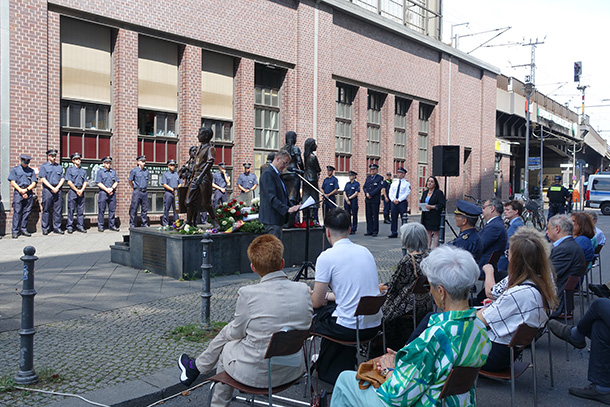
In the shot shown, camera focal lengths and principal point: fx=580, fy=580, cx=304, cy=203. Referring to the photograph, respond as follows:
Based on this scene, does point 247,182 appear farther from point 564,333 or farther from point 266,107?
point 564,333

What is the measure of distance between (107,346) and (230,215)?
5079 mm

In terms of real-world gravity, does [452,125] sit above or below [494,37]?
below

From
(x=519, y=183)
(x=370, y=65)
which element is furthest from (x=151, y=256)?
(x=519, y=183)

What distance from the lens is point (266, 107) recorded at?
2202 centimetres

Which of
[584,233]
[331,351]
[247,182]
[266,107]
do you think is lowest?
[331,351]

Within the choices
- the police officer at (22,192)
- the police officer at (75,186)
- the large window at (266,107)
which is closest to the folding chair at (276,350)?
the police officer at (22,192)

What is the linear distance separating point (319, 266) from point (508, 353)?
1.62 meters

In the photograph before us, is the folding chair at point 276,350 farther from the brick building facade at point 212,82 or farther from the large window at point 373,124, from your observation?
the large window at point 373,124

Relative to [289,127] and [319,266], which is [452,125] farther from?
[319,266]

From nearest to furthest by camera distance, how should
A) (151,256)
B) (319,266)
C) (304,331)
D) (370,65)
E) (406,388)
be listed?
(406,388) < (304,331) < (319,266) < (151,256) < (370,65)

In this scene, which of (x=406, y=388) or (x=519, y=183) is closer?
(x=406, y=388)

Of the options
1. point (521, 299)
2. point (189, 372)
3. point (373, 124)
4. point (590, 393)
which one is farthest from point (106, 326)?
point (373, 124)

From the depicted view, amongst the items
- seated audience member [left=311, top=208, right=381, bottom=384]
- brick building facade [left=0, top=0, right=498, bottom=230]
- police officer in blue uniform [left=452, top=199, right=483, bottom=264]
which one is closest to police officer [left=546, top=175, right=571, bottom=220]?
brick building facade [left=0, top=0, right=498, bottom=230]

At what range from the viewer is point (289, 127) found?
22484 millimetres
